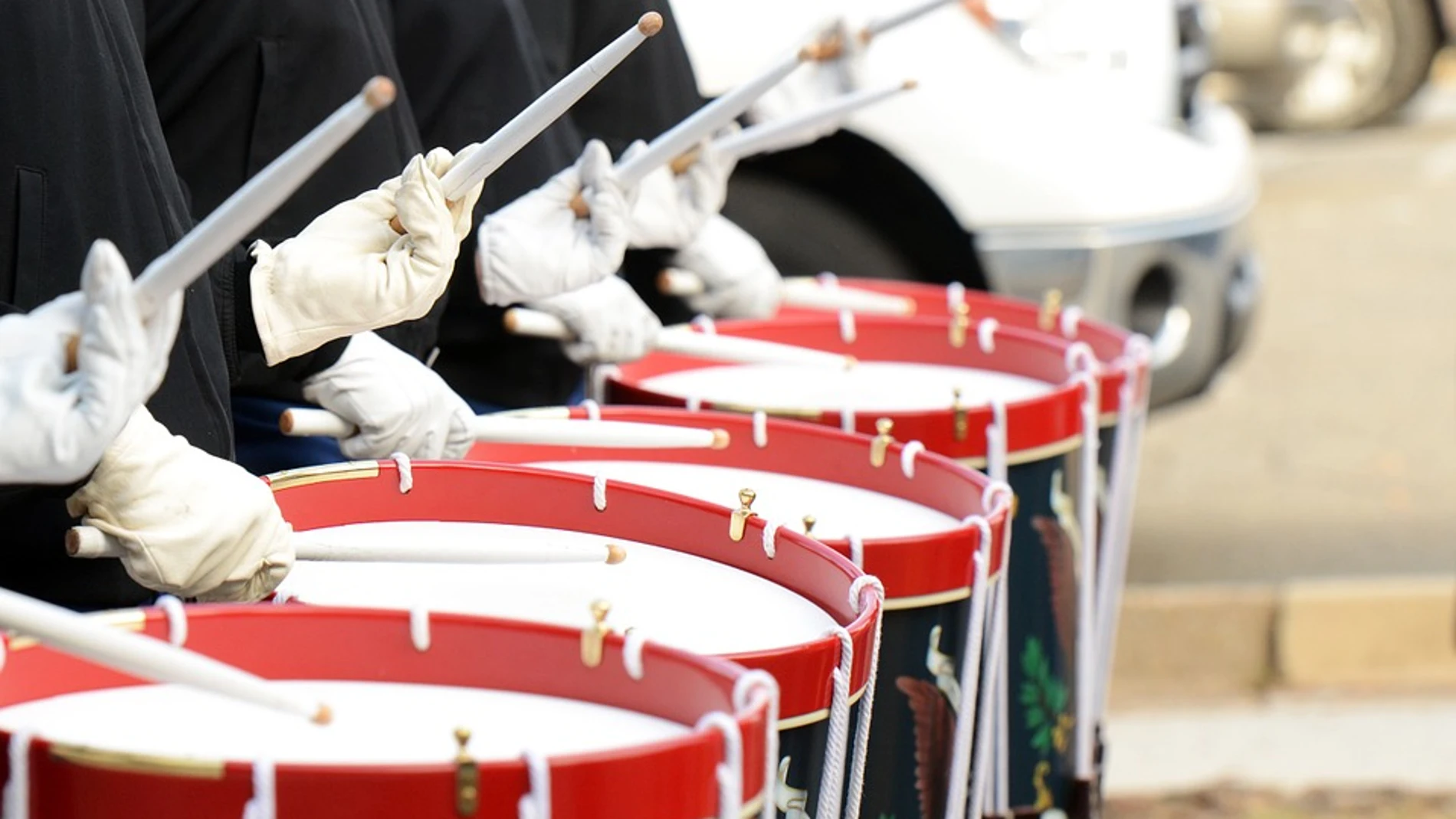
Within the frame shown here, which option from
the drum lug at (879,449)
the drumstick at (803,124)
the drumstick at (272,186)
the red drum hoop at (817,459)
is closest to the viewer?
the drumstick at (272,186)

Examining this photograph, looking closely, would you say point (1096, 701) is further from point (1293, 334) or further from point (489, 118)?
point (1293, 334)

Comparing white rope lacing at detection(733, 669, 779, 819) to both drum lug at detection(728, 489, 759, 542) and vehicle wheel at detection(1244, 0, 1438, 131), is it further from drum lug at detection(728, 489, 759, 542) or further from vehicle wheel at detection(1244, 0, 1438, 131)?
vehicle wheel at detection(1244, 0, 1438, 131)

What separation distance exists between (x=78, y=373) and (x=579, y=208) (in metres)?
1.02

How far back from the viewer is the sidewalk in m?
3.94

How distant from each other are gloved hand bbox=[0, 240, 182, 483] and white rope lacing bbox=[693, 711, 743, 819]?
1.14ft

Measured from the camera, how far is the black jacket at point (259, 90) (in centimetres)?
206

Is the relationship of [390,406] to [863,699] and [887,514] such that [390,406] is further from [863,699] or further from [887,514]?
[863,699]

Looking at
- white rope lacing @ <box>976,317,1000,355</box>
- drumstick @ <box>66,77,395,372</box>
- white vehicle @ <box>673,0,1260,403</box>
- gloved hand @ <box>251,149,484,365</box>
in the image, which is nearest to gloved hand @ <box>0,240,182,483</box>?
drumstick @ <box>66,77,395,372</box>

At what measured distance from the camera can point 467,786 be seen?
3.76 feet

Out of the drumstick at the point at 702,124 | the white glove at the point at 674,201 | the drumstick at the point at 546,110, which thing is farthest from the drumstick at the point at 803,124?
the drumstick at the point at 546,110

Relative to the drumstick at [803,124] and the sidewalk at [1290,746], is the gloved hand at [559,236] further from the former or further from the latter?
the sidewalk at [1290,746]

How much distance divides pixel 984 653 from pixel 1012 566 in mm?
253

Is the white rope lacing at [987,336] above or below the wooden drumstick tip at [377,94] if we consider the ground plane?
below

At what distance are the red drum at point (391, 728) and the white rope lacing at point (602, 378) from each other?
3.69 ft
